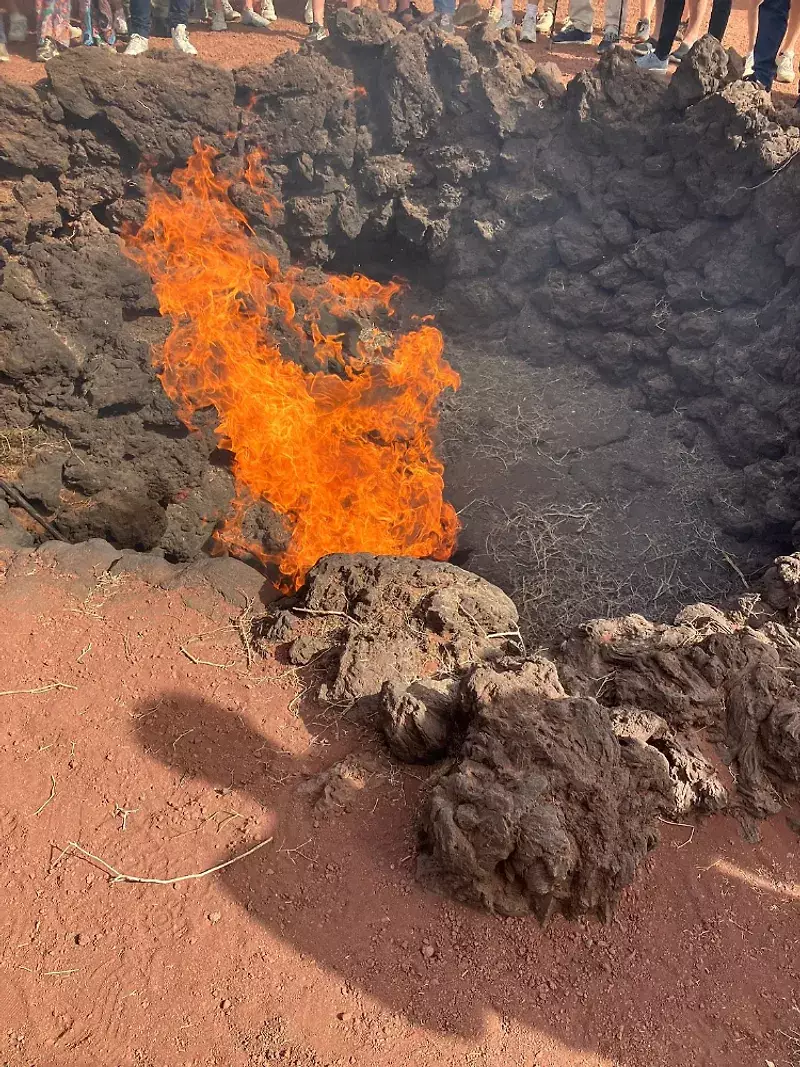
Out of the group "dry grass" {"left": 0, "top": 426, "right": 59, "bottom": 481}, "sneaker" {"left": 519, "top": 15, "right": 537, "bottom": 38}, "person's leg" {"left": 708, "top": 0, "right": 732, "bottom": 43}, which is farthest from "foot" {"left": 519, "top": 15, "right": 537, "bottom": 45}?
"dry grass" {"left": 0, "top": 426, "right": 59, "bottom": 481}

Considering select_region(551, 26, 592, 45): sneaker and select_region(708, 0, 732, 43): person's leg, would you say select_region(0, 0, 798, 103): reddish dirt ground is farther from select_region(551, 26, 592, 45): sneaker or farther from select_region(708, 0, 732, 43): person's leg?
select_region(708, 0, 732, 43): person's leg

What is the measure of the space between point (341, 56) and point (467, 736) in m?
8.31

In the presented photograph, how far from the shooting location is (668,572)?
268 inches

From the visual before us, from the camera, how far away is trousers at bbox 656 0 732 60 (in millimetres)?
8078

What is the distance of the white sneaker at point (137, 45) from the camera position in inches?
322

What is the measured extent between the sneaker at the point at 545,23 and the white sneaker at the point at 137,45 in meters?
5.73

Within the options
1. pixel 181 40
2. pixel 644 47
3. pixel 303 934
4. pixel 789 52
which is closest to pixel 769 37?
pixel 789 52

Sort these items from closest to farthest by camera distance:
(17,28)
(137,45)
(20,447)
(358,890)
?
1. (358,890)
2. (20,447)
3. (137,45)
4. (17,28)

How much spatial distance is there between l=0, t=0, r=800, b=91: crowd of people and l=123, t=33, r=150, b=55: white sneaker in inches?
0.5

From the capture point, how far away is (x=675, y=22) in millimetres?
8477

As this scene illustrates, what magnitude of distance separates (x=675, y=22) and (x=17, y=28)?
815cm

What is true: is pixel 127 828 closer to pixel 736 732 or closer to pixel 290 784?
pixel 290 784

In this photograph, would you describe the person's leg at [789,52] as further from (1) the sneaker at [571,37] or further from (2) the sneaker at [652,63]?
(1) the sneaker at [571,37]

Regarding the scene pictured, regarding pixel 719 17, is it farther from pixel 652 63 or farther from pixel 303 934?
pixel 303 934
